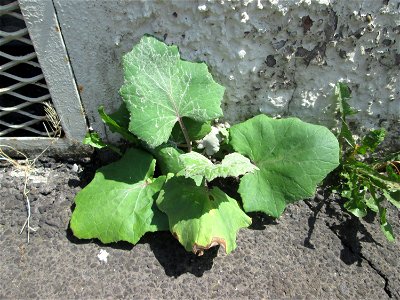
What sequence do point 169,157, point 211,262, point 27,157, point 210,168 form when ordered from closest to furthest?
point 210,168 < point 211,262 < point 169,157 < point 27,157

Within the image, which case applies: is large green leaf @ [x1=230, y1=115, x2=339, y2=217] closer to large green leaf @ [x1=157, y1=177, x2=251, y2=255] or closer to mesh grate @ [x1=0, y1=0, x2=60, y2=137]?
large green leaf @ [x1=157, y1=177, x2=251, y2=255]

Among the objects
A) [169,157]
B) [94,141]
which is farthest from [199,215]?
[94,141]

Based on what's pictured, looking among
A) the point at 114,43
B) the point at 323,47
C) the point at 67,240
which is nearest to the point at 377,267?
the point at 323,47

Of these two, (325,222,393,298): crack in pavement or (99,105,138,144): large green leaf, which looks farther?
(99,105,138,144): large green leaf

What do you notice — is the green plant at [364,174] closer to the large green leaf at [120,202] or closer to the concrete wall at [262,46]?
the concrete wall at [262,46]

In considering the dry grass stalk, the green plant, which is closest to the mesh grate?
the dry grass stalk

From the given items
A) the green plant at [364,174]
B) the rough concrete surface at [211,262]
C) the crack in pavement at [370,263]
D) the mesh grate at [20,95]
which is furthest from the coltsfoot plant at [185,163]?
the mesh grate at [20,95]

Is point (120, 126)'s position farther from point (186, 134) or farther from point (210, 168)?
point (210, 168)
